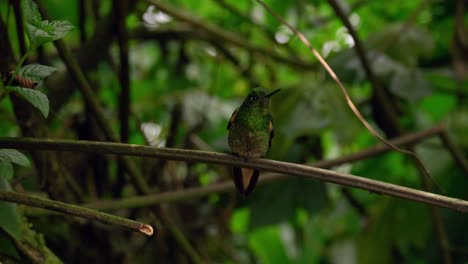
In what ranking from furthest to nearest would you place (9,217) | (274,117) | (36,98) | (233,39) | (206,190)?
(233,39), (274,117), (206,190), (9,217), (36,98)

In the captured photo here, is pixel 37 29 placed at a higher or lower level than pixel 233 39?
higher

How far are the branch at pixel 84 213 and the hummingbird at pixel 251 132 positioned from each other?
0.58 metres

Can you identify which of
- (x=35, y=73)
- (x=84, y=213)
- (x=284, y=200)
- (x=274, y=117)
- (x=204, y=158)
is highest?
(x=35, y=73)

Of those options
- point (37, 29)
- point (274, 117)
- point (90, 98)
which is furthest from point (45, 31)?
point (274, 117)

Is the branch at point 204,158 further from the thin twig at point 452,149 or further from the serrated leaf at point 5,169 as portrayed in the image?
the thin twig at point 452,149

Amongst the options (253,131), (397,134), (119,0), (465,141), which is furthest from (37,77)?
(465,141)

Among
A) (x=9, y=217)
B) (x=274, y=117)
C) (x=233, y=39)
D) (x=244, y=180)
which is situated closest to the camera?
(x=9, y=217)

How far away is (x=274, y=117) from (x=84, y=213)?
1.53 m

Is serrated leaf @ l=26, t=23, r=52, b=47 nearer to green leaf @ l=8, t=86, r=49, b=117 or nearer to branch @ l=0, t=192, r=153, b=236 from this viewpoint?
green leaf @ l=8, t=86, r=49, b=117

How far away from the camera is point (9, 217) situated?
1411 millimetres

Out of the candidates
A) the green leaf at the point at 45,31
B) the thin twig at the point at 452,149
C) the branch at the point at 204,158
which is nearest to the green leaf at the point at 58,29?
the green leaf at the point at 45,31

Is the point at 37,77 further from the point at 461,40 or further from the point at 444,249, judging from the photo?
the point at 461,40

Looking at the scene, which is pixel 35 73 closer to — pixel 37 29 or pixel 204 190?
pixel 37 29

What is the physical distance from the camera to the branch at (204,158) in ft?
4.00
